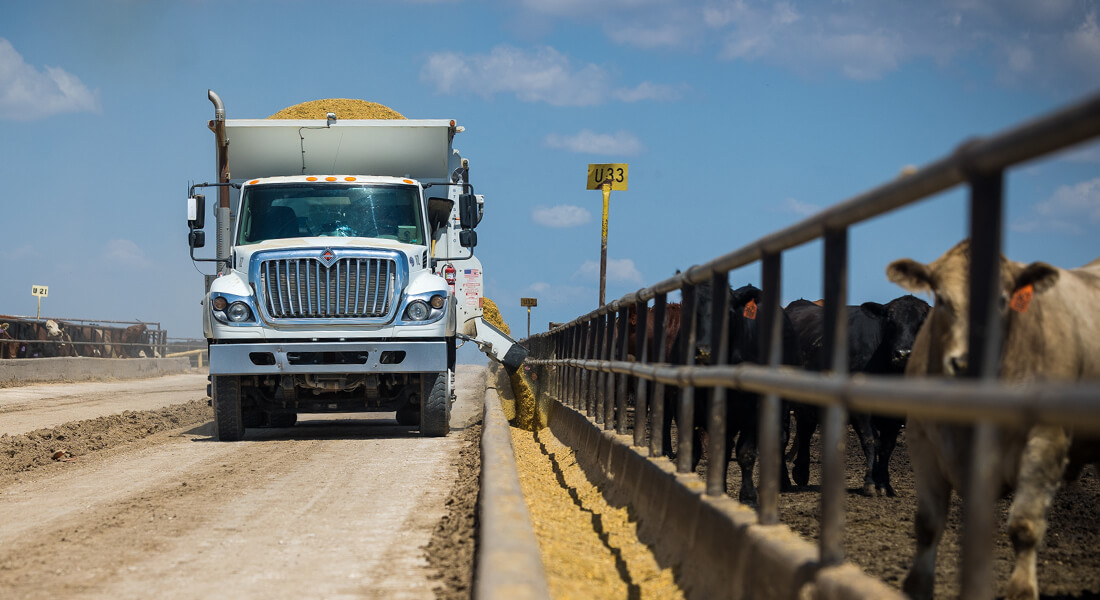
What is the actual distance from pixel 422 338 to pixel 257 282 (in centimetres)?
202

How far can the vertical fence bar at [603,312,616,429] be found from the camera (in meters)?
9.49

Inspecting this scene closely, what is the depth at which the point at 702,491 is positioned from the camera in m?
5.18

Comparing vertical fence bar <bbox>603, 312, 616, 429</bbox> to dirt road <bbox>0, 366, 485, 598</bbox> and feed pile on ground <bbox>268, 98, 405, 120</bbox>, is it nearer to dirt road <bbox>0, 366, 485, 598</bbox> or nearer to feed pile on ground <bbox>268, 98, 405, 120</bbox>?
dirt road <bbox>0, 366, 485, 598</bbox>

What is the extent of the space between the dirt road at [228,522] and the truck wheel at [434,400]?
1078 millimetres

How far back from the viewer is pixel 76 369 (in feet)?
107

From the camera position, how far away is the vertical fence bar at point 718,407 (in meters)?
4.97

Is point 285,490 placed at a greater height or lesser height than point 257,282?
lesser

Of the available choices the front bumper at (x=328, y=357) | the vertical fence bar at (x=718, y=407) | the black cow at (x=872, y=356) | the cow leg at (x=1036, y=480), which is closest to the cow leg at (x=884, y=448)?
the black cow at (x=872, y=356)

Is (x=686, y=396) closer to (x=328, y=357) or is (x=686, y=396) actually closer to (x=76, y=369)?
(x=328, y=357)

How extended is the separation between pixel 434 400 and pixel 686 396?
7.19 meters

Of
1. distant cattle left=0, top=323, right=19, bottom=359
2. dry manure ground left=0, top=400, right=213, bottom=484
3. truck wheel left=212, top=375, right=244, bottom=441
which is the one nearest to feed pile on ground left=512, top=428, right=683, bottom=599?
truck wheel left=212, top=375, right=244, bottom=441

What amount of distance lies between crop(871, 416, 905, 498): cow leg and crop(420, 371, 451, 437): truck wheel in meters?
4.92

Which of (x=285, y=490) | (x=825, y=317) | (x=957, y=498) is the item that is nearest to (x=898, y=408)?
(x=825, y=317)

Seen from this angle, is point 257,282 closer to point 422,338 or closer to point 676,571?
point 422,338
